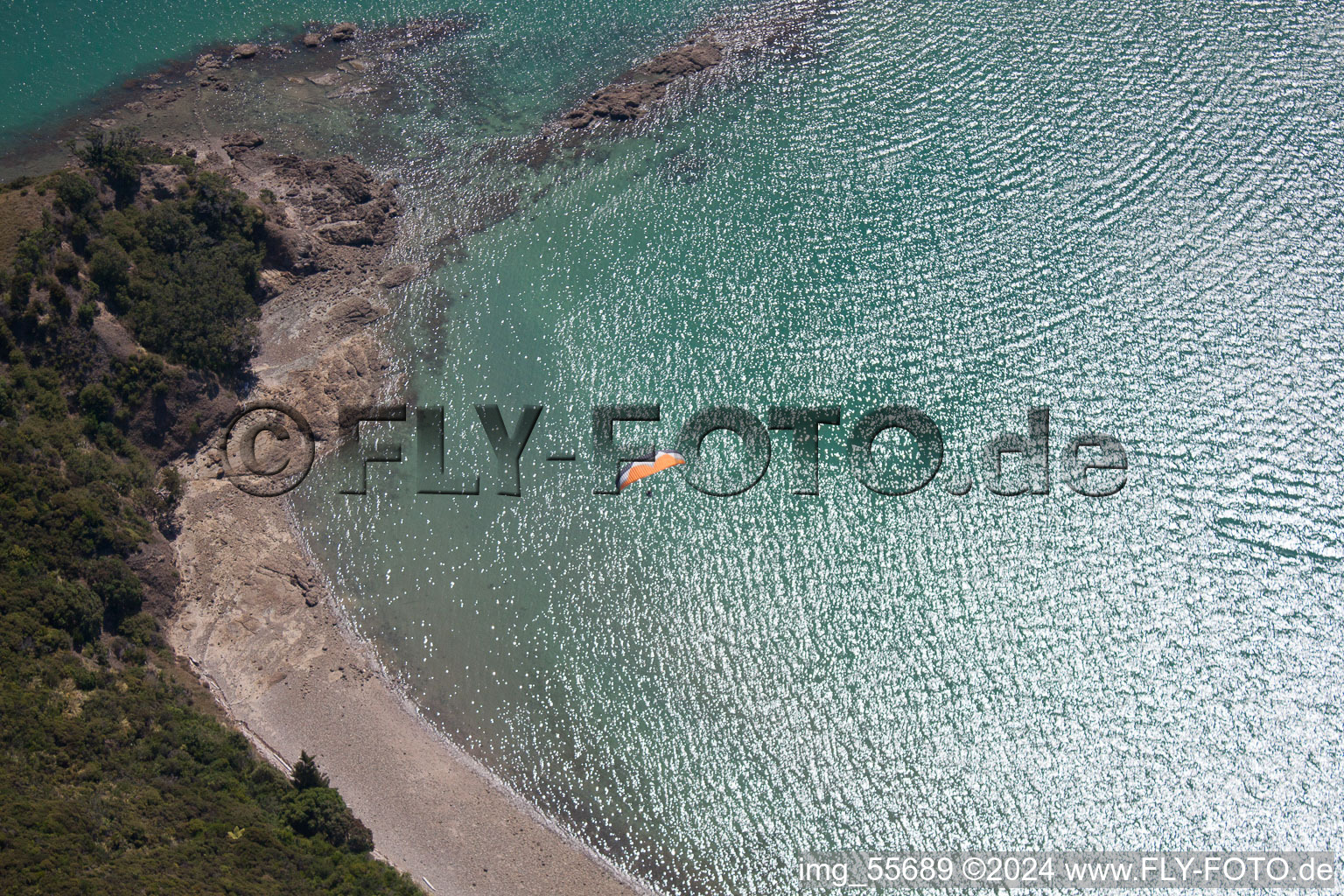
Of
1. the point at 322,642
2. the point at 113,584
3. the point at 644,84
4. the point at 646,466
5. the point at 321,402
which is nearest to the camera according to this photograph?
the point at 113,584

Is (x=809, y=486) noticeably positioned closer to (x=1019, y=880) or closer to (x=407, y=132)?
(x=1019, y=880)

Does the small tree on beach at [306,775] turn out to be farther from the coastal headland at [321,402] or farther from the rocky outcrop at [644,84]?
the rocky outcrop at [644,84]

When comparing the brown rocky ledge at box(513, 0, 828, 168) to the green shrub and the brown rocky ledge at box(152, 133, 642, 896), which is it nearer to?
the brown rocky ledge at box(152, 133, 642, 896)

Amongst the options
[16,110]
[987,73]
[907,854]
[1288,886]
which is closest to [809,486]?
[907,854]

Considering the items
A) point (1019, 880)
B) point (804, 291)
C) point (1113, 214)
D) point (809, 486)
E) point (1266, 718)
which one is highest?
point (1113, 214)

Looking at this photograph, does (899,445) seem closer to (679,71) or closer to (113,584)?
(679,71)

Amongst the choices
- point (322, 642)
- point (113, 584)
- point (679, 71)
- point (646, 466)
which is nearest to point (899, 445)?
point (646, 466)
